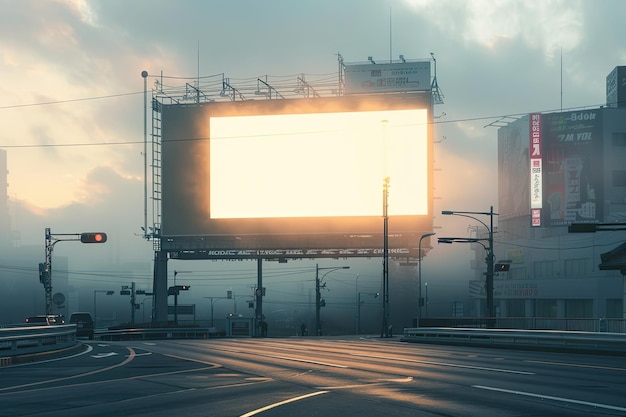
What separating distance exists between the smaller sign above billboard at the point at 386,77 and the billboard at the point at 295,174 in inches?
170

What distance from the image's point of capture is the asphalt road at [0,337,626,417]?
1300 centimetres

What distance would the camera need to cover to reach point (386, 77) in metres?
77.3

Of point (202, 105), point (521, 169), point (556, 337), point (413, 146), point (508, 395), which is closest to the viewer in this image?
point (508, 395)

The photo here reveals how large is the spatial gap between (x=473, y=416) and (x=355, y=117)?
60.6 m

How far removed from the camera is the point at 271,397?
14.6 m

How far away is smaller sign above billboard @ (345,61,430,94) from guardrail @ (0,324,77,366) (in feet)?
158

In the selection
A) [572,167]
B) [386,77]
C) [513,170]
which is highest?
[386,77]

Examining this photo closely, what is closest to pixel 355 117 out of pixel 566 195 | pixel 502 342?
pixel 502 342

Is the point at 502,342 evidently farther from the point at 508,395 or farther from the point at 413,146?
the point at 413,146

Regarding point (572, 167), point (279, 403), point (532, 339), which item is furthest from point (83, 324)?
point (572, 167)

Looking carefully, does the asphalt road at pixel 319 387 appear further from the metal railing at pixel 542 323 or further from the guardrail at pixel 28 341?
the metal railing at pixel 542 323

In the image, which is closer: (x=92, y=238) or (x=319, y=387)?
(x=319, y=387)

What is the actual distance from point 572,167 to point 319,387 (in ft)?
325

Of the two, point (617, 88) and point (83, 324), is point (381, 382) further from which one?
point (617, 88)
